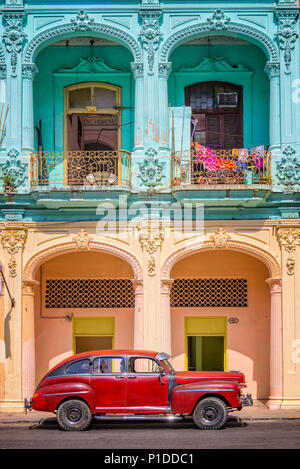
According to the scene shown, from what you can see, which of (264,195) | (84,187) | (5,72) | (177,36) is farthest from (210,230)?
(5,72)

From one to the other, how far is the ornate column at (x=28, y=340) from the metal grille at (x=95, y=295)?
6.27ft

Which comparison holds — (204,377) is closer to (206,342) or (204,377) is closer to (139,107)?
(206,342)

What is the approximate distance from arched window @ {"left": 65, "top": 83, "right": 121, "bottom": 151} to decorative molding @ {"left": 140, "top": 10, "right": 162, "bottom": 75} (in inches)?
67.1

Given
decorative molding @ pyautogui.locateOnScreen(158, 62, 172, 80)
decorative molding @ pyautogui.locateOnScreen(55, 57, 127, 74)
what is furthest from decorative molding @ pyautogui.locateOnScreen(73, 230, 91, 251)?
decorative molding @ pyautogui.locateOnScreen(55, 57, 127, 74)

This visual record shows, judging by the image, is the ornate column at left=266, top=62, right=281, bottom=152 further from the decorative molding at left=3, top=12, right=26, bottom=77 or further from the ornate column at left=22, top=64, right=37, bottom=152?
the decorative molding at left=3, top=12, right=26, bottom=77

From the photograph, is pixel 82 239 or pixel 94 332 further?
pixel 94 332

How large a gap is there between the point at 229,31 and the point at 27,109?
207 inches

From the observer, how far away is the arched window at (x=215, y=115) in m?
21.4

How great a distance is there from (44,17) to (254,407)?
10.7m

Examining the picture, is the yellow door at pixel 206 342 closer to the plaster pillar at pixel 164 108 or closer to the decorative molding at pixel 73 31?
the plaster pillar at pixel 164 108

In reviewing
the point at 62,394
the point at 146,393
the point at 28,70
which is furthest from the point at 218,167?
the point at 62,394

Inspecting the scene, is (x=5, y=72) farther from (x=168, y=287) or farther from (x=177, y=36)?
(x=168, y=287)

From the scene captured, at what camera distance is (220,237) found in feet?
65.1

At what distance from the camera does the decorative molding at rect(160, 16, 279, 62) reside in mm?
20125
